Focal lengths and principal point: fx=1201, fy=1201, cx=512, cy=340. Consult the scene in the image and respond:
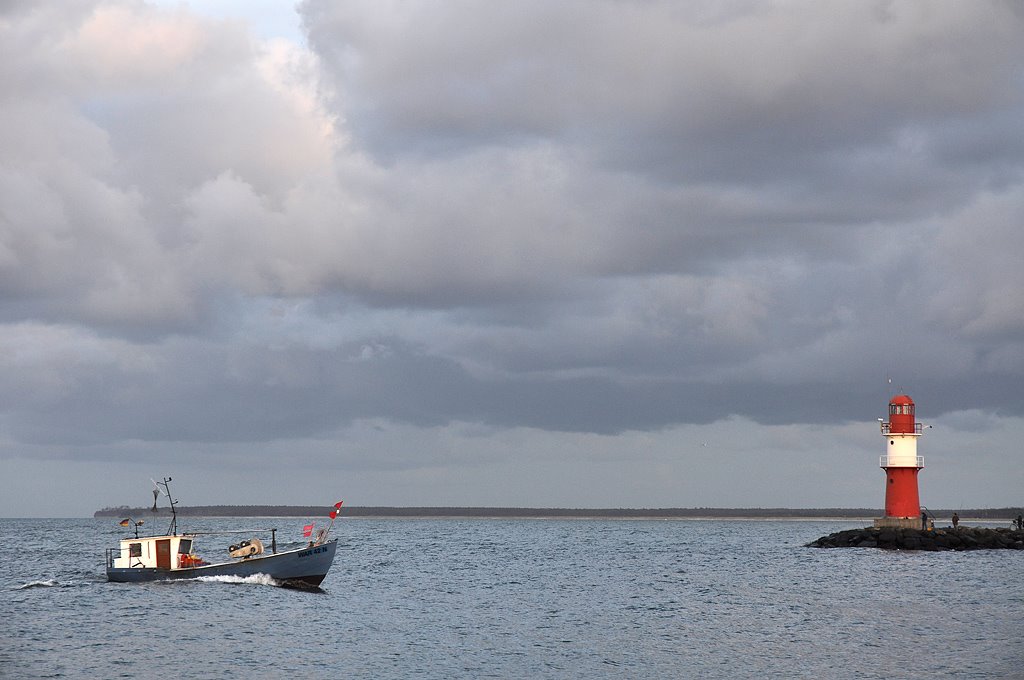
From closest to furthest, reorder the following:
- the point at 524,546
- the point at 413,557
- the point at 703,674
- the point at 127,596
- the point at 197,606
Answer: the point at 703,674
the point at 197,606
the point at 127,596
the point at 413,557
the point at 524,546

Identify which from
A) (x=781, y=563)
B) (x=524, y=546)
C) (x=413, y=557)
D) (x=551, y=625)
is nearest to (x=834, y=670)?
(x=551, y=625)

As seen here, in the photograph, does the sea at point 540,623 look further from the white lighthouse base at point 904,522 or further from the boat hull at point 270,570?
the white lighthouse base at point 904,522

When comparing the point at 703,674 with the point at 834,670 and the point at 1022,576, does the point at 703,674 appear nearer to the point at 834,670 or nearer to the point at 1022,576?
the point at 834,670

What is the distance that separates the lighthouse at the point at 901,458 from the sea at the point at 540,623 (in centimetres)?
522

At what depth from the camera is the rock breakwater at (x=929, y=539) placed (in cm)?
10062

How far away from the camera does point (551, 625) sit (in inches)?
2274

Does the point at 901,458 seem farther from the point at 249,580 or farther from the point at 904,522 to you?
the point at 249,580

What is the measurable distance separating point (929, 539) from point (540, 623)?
178 ft

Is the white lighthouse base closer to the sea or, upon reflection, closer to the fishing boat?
the sea

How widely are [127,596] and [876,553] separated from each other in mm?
61322

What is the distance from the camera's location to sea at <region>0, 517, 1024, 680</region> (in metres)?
45.2

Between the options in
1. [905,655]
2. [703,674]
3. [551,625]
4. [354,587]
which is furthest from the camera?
[354,587]

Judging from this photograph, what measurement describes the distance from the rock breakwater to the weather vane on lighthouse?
263 cm

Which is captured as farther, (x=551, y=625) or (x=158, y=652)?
(x=551, y=625)
